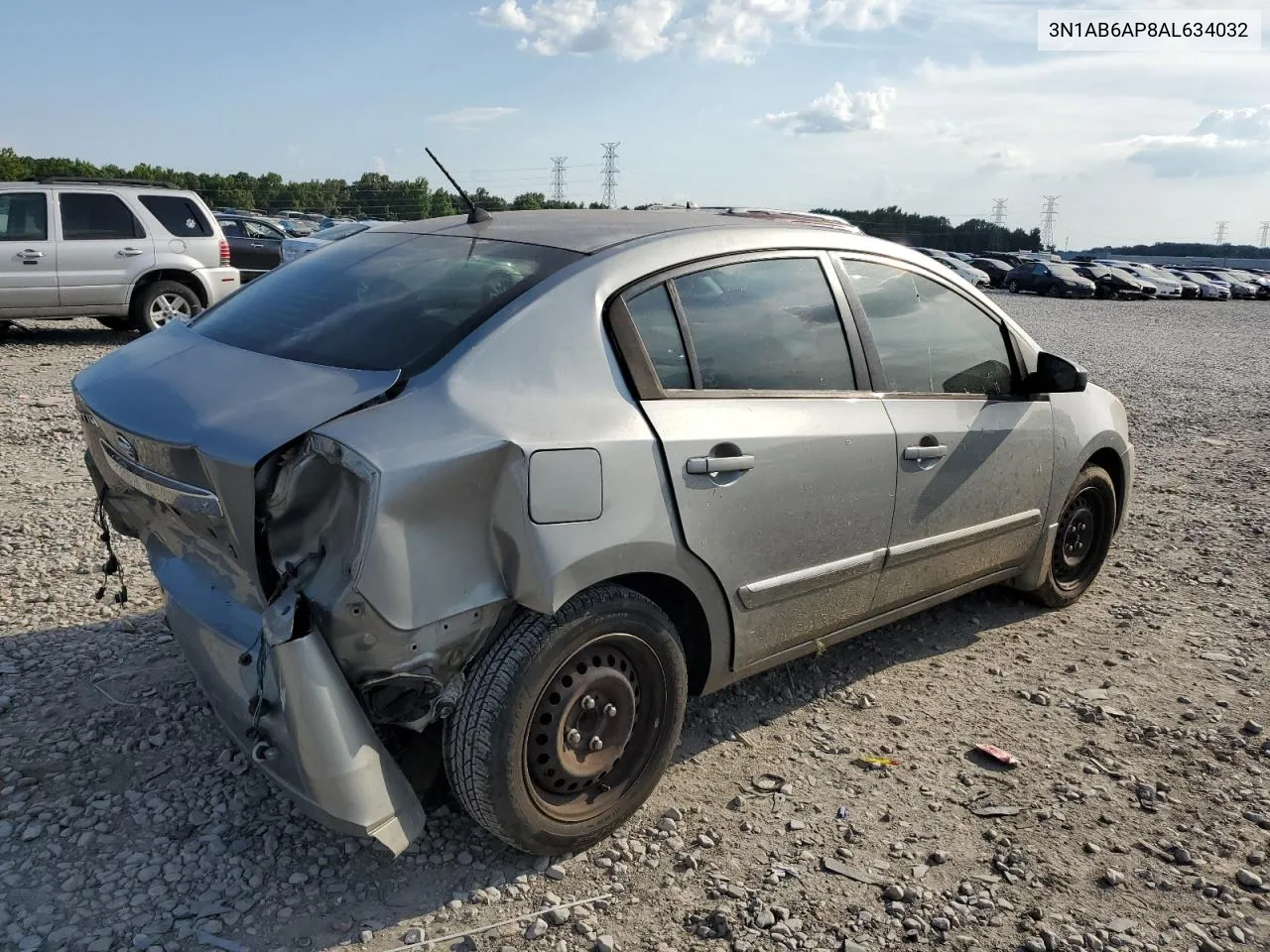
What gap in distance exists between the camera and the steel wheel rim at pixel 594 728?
2.82m

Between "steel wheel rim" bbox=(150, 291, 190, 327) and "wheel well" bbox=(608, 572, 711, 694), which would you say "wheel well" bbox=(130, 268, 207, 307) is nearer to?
"steel wheel rim" bbox=(150, 291, 190, 327)

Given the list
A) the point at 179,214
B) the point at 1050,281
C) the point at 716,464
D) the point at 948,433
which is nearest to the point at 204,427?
the point at 716,464

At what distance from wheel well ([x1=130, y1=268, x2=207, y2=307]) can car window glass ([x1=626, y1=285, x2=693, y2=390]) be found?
10.4m

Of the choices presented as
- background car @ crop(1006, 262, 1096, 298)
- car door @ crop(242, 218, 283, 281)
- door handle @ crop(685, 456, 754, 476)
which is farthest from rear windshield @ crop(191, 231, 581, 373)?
background car @ crop(1006, 262, 1096, 298)

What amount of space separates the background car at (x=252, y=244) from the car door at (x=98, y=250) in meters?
4.99

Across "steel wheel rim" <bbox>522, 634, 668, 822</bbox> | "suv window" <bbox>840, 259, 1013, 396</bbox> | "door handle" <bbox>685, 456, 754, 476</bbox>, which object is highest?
Answer: "suv window" <bbox>840, 259, 1013, 396</bbox>

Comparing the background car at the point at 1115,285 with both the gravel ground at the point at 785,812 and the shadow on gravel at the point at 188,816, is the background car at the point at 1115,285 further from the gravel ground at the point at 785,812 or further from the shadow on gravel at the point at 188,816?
the shadow on gravel at the point at 188,816

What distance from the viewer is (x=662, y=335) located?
3.12 metres

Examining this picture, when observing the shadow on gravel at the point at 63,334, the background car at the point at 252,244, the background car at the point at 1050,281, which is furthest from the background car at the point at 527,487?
the background car at the point at 1050,281

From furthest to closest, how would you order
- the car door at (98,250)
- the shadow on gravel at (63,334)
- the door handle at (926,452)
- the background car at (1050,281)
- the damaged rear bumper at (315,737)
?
the background car at (1050,281) → the shadow on gravel at (63,334) → the car door at (98,250) → the door handle at (926,452) → the damaged rear bumper at (315,737)

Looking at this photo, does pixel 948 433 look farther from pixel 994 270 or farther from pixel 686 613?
pixel 994 270

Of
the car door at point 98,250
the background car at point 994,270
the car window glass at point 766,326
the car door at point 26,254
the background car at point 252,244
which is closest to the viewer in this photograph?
the car window glass at point 766,326

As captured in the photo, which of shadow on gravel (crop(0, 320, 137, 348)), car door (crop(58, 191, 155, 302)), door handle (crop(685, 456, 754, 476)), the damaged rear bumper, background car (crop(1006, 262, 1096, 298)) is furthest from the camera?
background car (crop(1006, 262, 1096, 298))

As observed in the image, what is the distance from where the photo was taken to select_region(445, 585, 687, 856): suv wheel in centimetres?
267
